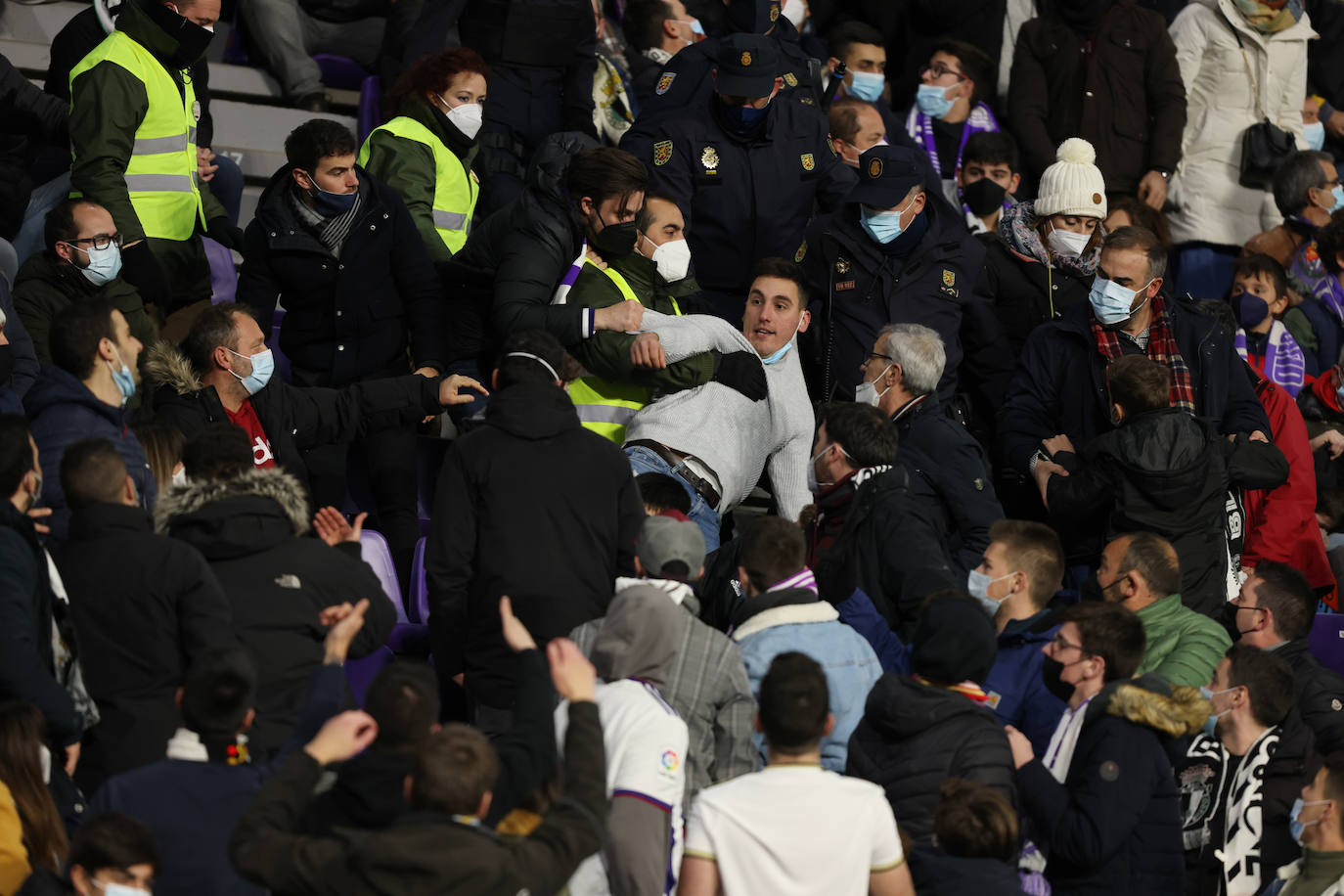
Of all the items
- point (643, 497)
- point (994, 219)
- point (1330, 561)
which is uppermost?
point (643, 497)

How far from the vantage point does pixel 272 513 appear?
204 inches

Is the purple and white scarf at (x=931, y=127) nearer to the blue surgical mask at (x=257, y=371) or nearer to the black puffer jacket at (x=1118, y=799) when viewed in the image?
the blue surgical mask at (x=257, y=371)

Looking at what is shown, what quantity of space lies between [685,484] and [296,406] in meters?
1.56

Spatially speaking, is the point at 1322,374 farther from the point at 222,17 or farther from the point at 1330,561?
the point at 222,17

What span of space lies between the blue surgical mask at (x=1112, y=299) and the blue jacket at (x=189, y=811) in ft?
15.3

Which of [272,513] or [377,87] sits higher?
[272,513]

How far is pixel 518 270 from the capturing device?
7.10 meters

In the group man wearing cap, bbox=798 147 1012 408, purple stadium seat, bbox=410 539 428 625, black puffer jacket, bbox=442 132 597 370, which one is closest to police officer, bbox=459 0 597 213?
black puffer jacket, bbox=442 132 597 370

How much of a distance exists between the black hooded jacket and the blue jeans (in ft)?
2.92

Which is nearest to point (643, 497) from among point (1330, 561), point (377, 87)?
point (1330, 561)

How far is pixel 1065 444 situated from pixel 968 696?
2.74 meters

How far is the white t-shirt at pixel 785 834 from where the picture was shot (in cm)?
428

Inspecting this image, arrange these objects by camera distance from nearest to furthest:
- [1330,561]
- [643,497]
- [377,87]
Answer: [643,497] < [1330,561] < [377,87]

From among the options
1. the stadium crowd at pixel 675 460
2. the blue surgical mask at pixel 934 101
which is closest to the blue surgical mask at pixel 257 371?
the stadium crowd at pixel 675 460
